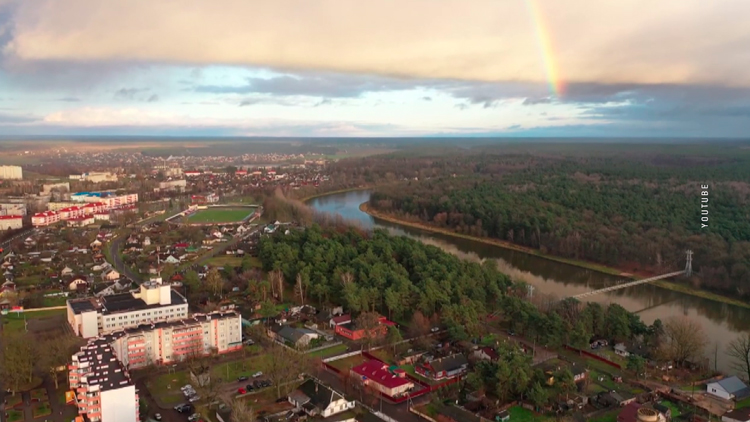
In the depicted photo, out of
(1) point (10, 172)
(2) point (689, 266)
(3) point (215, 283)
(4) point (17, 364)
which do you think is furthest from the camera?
(1) point (10, 172)

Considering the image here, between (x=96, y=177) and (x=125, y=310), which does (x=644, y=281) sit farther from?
(x=96, y=177)

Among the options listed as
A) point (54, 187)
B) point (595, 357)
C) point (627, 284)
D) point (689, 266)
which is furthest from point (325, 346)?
point (54, 187)

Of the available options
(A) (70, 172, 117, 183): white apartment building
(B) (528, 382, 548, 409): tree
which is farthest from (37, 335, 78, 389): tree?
(A) (70, 172, 117, 183): white apartment building

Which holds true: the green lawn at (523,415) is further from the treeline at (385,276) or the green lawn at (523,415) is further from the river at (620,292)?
the river at (620,292)

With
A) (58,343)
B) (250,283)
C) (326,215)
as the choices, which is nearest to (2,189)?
(326,215)

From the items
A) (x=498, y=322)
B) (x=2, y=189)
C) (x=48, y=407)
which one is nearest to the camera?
(x=48, y=407)

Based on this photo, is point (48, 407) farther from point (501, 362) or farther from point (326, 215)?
point (326, 215)

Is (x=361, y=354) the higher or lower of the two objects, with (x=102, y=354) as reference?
lower
